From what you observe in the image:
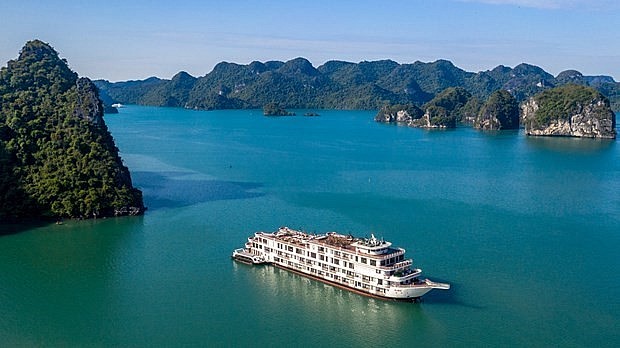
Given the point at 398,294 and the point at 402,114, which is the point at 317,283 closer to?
the point at 398,294

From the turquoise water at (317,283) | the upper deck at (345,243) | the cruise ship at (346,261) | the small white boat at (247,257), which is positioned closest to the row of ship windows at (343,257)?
the cruise ship at (346,261)

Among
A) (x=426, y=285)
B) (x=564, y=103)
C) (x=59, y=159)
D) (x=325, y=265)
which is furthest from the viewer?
(x=564, y=103)

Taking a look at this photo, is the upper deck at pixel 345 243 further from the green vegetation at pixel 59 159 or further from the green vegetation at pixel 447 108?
the green vegetation at pixel 447 108

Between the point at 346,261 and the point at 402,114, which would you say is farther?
the point at 402,114

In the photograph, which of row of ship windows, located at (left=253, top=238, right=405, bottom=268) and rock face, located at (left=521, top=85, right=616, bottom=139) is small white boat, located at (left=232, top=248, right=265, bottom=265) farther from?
rock face, located at (left=521, top=85, right=616, bottom=139)

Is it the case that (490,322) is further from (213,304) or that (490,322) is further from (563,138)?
(563,138)

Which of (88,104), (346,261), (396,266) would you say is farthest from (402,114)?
(396,266)
